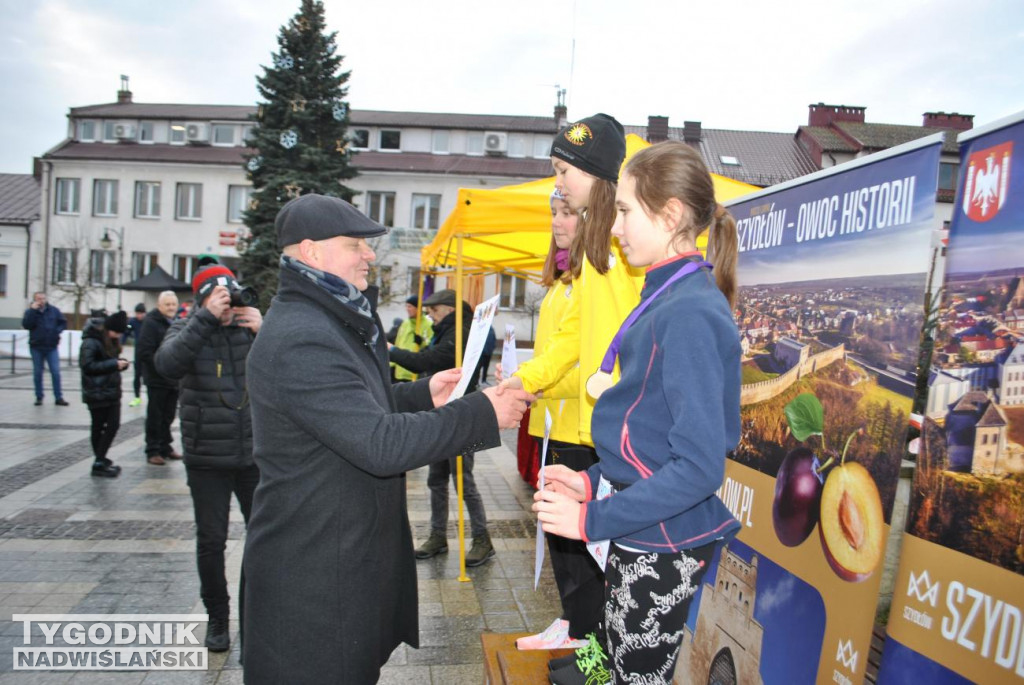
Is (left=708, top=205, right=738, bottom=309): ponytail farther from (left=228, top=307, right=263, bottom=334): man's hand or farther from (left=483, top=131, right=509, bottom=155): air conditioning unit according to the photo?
(left=483, top=131, right=509, bottom=155): air conditioning unit

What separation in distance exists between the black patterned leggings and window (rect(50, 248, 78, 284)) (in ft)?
127

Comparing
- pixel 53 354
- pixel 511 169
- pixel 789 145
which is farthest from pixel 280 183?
pixel 789 145

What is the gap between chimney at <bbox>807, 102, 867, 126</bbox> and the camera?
3241cm

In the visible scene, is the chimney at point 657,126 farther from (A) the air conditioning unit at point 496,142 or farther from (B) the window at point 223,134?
(B) the window at point 223,134

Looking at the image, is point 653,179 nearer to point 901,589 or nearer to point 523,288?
point 901,589

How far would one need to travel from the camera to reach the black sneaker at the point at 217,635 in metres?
3.65

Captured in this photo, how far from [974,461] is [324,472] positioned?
1.76 meters

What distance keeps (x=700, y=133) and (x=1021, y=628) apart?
117ft

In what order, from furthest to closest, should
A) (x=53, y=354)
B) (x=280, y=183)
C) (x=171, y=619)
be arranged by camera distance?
(x=280, y=183), (x=53, y=354), (x=171, y=619)

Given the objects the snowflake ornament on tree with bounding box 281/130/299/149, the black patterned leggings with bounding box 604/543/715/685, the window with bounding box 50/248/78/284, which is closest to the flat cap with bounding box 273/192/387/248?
the black patterned leggings with bounding box 604/543/715/685

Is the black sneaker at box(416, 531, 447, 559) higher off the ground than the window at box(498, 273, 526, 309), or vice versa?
the window at box(498, 273, 526, 309)

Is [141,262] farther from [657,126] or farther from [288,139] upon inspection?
[657,126]

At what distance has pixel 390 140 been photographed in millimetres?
35781

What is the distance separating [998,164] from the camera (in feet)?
5.48
